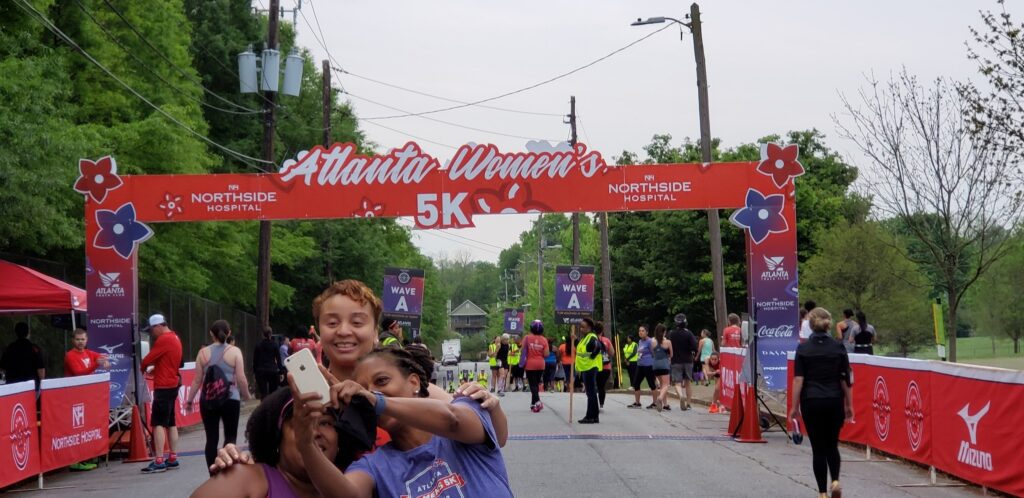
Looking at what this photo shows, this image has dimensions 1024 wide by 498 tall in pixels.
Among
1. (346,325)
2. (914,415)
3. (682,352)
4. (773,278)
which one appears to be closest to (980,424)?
(914,415)

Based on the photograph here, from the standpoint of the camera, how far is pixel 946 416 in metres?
12.1

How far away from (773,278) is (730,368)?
3.96 metres

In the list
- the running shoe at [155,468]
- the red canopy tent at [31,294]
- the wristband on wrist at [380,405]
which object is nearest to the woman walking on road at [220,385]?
the running shoe at [155,468]

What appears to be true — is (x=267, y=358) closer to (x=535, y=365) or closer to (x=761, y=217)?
(x=535, y=365)

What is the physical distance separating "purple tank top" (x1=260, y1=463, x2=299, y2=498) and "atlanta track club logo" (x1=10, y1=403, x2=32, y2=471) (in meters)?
9.97

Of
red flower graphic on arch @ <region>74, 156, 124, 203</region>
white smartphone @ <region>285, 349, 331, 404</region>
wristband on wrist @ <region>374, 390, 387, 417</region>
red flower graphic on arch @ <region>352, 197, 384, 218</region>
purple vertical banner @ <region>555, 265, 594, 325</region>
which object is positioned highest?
red flower graphic on arch @ <region>74, 156, 124, 203</region>

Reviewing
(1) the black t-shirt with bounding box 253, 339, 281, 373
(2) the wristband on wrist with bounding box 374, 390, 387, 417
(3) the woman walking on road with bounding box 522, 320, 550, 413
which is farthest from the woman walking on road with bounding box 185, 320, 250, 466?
(3) the woman walking on road with bounding box 522, 320, 550, 413

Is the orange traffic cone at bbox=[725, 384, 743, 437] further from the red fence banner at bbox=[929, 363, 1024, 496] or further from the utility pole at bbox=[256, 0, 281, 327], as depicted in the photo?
the utility pole at bbox=[256, 0, 281, 327]

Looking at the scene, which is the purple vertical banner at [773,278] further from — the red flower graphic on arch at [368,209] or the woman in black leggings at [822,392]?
the woman in black leggings at [822,392]

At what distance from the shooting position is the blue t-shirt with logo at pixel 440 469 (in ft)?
12.0

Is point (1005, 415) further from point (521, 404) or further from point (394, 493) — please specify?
point (521, 404)

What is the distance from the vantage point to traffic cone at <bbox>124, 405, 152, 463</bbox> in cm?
1638

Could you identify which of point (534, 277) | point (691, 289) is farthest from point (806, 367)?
point (534, 277)

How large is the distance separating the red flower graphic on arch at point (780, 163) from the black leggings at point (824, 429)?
862 centimetres
